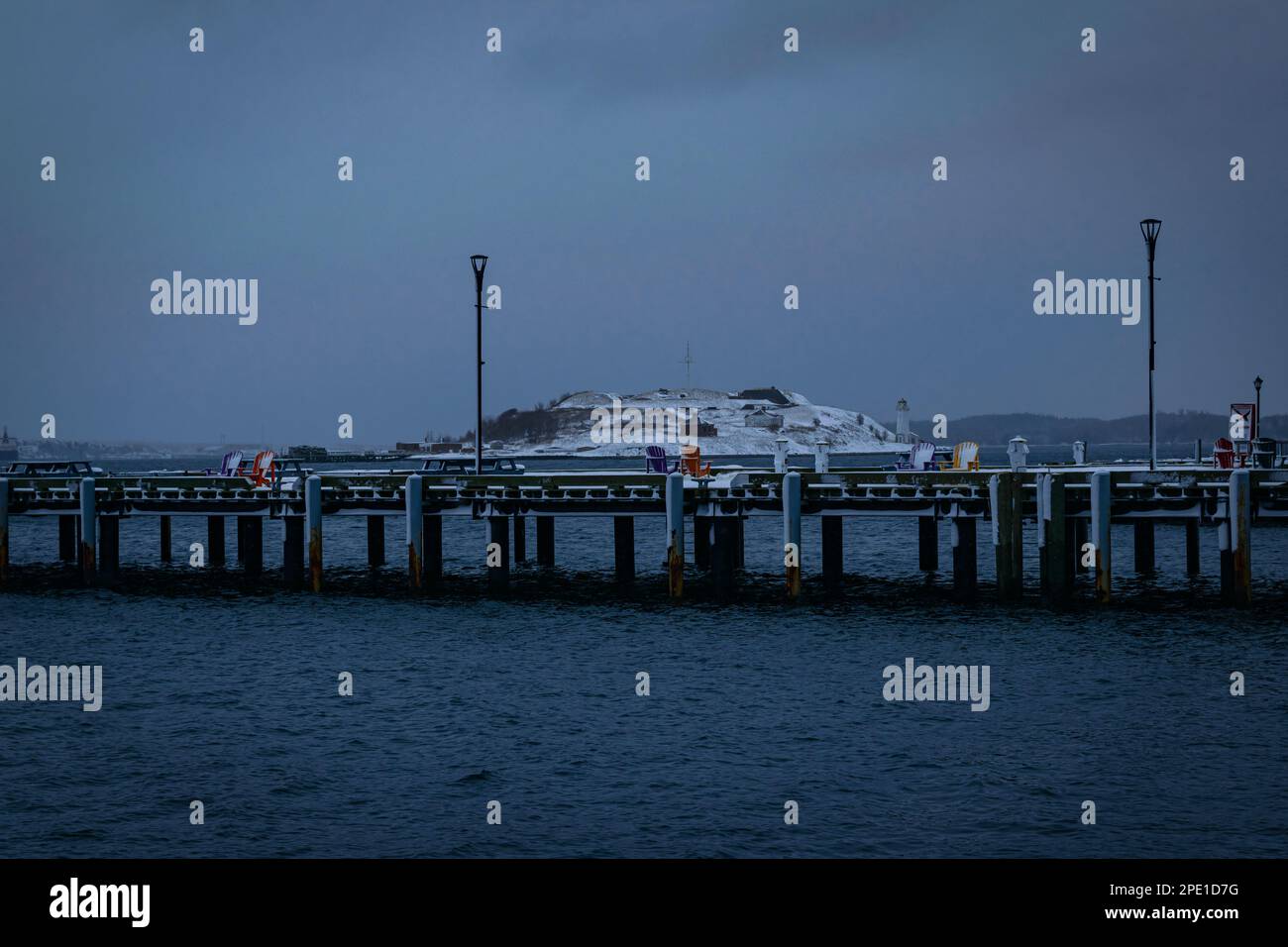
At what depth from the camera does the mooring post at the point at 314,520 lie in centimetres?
4388

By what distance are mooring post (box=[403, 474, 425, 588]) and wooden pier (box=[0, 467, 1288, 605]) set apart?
71mm

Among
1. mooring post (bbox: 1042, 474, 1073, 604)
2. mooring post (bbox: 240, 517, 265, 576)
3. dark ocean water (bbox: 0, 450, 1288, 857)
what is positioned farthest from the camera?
mooring post (bbox: 240, 517, 265, 576)

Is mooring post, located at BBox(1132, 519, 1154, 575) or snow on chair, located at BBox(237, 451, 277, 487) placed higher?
snow on chair, located at BBox(237, 451, 277, 487)

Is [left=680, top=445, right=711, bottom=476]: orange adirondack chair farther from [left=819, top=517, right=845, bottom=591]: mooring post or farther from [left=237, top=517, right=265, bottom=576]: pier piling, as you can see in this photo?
[left=237, top=517, right=265, bottom=576]: pier piling

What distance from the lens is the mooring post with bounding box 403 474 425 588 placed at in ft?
139

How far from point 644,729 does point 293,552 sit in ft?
81.8

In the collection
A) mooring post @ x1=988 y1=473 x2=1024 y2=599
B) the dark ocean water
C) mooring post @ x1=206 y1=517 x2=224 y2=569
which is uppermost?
mooring post @ x1=988 y1=473 x2=1024 y2=599

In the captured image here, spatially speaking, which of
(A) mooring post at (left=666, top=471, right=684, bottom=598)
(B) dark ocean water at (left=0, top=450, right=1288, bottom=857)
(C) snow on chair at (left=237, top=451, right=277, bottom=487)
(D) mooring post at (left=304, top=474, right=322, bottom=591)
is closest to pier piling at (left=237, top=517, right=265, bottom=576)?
(C) snow on chair at (left=237, top=451, right=277, bottom=487)

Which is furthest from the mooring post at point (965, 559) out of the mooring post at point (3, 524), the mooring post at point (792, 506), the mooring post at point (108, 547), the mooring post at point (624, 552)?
the mooring post at point (3, 524)

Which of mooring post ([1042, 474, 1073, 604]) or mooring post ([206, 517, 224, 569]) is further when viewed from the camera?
mooring post ([206, 517, 224, 569])

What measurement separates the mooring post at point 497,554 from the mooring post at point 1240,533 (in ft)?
76.6

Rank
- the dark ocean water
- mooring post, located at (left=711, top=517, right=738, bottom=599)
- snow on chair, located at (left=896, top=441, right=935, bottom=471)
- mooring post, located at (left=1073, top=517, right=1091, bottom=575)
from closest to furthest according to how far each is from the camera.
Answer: the dark ocean water
mooring post, located at (left=711, top=517, right=738, bottom=599)
snow on chair, located at (left=896, top=441, right=935, bottom=471)
mooring post, located at (left=1073, top=517, right=1091, bottom=575)
